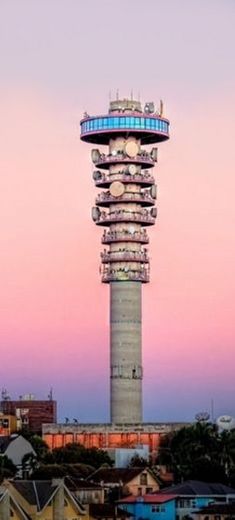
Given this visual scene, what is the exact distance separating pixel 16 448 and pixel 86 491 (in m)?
27.8

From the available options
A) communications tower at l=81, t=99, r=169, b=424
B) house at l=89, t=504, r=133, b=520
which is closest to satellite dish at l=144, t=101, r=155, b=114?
communications tower at l=81, t=99, r=169, b=424

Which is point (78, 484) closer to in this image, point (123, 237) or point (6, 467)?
point (6, 467)

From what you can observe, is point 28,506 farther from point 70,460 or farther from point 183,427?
point 183,427

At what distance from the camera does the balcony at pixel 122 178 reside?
133625mm

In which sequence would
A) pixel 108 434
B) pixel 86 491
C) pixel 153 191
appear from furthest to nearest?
1. pixel 153 191
2. pixel 108 434
3. pixel 86 491

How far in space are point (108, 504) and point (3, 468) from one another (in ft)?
57.5

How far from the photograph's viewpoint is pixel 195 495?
310 feet

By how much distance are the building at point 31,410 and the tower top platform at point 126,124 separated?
23938 millimetres

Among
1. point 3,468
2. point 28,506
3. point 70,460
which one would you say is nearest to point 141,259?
point 70,460

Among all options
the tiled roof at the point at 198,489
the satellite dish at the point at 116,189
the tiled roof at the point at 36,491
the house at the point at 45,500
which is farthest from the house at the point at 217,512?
the satellite dish at the point at 116,189

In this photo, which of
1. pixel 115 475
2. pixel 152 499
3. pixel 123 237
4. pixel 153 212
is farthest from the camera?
pixel 153 212

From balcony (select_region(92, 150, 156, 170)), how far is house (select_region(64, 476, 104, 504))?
1720 inches

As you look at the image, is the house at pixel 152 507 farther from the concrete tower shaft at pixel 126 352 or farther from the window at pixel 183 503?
the concrete tower shaft at pixel 126 352

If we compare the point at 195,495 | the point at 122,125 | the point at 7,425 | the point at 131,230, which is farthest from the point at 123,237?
the point at 195,495
